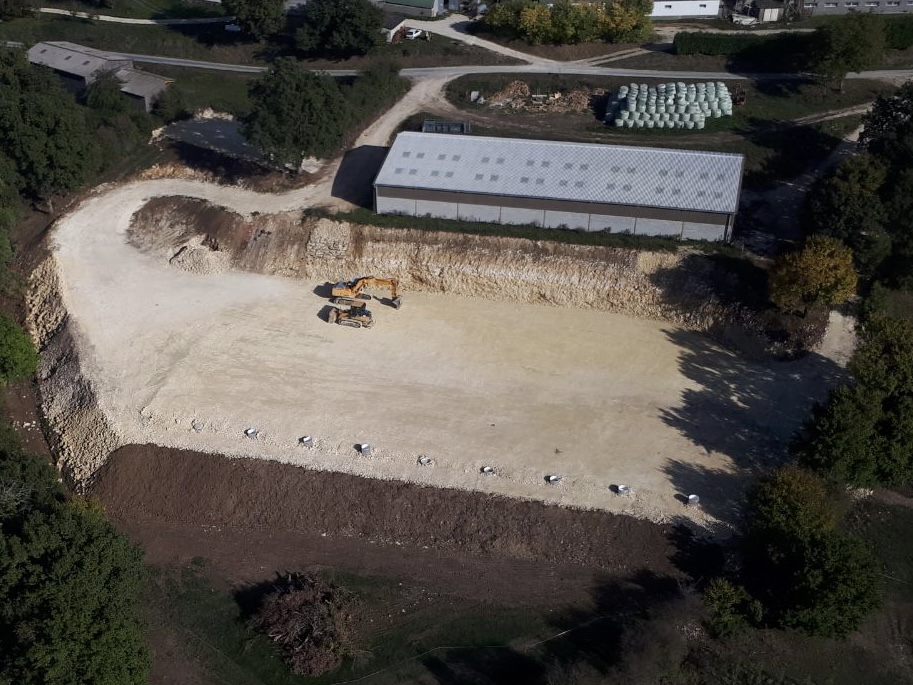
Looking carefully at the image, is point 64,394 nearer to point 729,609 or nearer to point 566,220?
point 566,220

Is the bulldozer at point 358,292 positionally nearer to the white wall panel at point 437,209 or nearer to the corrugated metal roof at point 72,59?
the white wall panel at point 437,209

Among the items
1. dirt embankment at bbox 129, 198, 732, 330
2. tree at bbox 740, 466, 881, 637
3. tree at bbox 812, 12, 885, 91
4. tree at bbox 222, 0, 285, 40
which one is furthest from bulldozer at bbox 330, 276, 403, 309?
tree at bbox 812, 12, 885, 91

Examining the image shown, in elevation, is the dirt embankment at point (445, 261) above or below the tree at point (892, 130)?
below

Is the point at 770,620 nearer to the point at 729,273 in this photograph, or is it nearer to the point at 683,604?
the point at 683,604

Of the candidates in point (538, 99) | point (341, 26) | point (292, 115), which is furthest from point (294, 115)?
point (538, 99)

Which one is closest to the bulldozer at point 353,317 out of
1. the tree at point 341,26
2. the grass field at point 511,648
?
the grass field at point 511,648

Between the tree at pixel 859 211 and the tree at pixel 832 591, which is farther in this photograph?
the tree at pixel 859 211

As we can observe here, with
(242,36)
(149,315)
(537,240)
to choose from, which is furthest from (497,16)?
(149,315)

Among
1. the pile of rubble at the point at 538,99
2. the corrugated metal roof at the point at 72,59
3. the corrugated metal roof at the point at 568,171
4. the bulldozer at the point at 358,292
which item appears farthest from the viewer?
the corrugated metal roof at the point at 72,59
